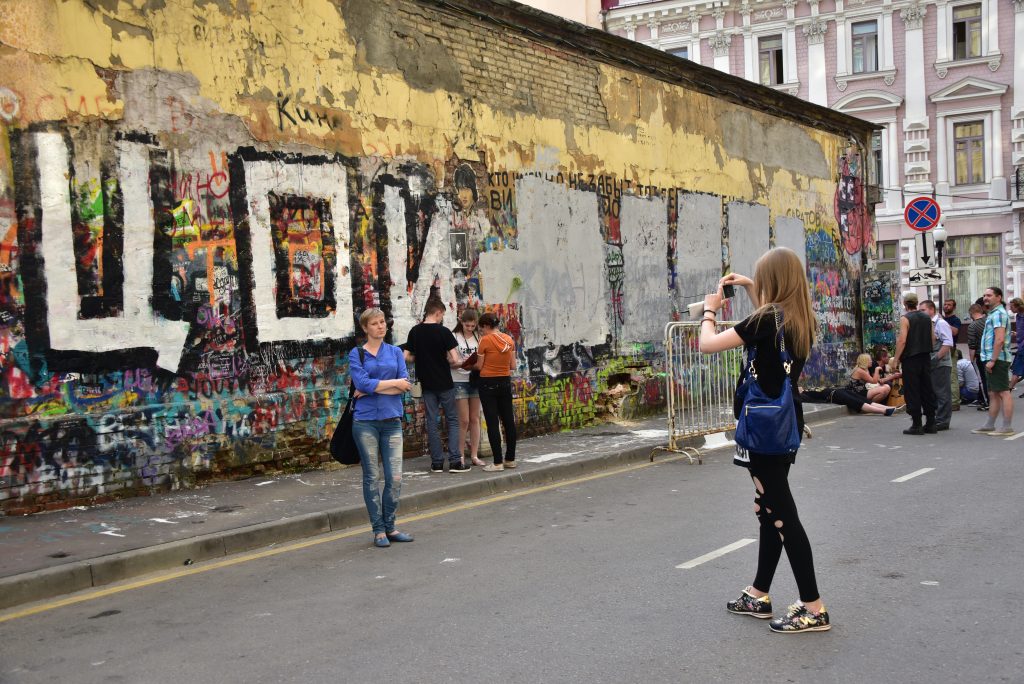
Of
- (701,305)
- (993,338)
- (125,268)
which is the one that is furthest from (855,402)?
(701,305)

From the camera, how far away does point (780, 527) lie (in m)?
5.29

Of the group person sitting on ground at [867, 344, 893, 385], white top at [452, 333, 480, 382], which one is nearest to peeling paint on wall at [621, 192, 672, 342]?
person sitting on ground at [867, 344, 893, 385]

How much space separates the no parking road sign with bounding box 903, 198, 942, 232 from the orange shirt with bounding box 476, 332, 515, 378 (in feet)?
34.8

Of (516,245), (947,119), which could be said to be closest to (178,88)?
(516,245)

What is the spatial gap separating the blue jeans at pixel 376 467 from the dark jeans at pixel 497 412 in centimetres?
310

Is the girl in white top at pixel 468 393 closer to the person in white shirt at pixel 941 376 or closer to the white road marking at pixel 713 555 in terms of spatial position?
the white road marking at pixel 713 555

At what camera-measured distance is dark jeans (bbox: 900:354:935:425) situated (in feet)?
43.9

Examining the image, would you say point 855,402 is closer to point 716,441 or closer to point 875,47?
point 716,441

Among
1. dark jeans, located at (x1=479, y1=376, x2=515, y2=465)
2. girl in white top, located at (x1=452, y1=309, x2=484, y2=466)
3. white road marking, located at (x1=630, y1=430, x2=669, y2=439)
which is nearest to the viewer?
dark jeans, located at (x1=479, y1=376, x2=515, y2=465)

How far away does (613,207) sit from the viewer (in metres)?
15.5

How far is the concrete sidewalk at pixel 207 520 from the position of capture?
6820 millimetres

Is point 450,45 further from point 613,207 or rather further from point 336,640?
point 336,640

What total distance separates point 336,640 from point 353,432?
2.64 metres

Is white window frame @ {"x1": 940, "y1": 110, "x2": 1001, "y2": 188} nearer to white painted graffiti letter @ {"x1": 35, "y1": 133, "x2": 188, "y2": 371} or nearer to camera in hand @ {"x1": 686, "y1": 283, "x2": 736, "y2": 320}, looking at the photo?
white painted graffiti letter @ {"x1": 35, "y1": 133, "x2": 188, "y2": 371}
